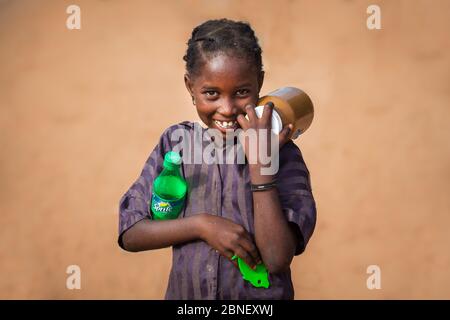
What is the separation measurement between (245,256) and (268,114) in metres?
0.22

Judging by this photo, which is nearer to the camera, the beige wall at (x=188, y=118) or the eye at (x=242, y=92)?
the eye at (x=242, y=92)

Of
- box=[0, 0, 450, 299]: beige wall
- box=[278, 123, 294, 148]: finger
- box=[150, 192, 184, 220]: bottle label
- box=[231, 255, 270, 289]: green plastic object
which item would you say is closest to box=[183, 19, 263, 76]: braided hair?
box=[278, 123, 294, 148]: finger

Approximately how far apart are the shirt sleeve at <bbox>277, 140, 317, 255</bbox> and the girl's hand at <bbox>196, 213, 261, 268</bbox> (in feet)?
0.24

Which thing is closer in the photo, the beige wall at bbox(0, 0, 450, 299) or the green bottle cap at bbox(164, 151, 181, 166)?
the green bottle cap at bbox(164, 151, 181, 166)

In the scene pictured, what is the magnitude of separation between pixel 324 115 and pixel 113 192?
92 cm

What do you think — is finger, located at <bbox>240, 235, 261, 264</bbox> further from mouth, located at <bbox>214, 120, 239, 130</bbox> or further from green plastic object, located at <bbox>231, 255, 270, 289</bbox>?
mouth, located at <bbox>214, 120, 239, 130</bbox>

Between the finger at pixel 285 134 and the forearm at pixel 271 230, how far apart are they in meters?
0.08

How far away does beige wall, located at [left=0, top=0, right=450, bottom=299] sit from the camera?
2359 millimetres

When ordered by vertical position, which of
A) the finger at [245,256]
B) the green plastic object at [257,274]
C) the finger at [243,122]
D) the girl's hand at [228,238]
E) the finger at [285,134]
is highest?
the finger at [243,122]

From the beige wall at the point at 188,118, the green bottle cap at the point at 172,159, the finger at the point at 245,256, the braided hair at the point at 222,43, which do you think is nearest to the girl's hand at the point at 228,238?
the finger at the point at 245,256

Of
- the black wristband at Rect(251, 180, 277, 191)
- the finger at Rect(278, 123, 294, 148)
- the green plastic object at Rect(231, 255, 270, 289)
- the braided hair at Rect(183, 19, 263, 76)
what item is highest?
the braided hair at Rect(183, 19, 263, 76)

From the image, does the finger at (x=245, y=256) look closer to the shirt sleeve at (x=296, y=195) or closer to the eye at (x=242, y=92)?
the shirt sleeve at (x=296, y=195)

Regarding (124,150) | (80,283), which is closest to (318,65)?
(124,150)

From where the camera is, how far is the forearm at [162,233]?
92 centimetres
